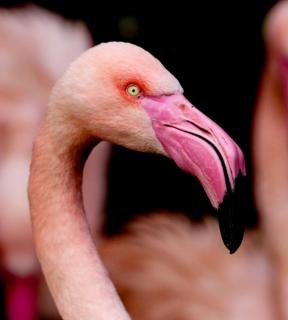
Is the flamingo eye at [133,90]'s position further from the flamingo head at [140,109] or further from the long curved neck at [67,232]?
the long curved neck at [67,232]

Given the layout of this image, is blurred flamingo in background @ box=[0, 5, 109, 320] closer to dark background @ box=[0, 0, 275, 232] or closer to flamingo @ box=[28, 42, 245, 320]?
dark background @ box=[0, 0, 275, 232]

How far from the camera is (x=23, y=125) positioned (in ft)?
12.2

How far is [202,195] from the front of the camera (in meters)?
4.94


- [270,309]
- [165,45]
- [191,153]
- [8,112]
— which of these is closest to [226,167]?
[191,153]

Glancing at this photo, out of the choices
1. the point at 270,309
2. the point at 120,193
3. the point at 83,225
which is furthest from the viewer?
the point at 120,193

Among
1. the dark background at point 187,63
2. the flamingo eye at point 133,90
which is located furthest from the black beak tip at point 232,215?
the dark background at point 187,63

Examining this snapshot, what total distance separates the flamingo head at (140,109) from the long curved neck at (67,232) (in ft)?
0.29

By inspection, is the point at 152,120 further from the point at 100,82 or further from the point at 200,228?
the point at 200,228

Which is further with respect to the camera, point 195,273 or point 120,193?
point 120,193

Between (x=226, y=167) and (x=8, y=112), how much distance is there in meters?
2.13

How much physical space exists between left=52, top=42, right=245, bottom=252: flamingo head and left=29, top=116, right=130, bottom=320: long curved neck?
9cm

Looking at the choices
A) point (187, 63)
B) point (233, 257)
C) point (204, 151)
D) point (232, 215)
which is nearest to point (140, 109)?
point (204, 151)

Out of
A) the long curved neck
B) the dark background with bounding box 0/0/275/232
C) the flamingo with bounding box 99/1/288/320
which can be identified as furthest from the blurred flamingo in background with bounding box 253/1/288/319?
the long curved neck

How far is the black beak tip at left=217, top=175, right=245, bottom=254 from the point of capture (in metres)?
1.70
